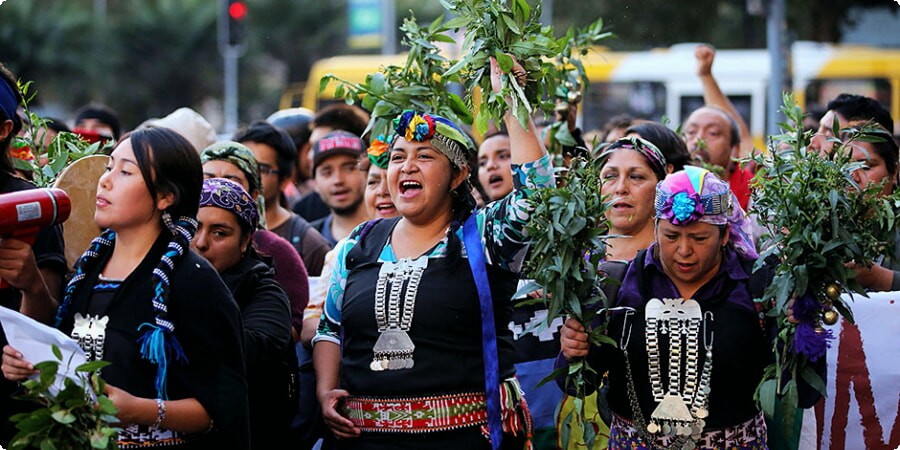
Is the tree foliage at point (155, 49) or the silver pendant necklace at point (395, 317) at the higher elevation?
the tree foliage at point (155, 49)

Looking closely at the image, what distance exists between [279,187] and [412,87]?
252 centimetres

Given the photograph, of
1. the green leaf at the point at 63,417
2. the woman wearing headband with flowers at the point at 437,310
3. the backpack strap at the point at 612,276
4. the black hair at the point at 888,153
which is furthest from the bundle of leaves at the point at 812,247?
the green leaf at the point at 63,417

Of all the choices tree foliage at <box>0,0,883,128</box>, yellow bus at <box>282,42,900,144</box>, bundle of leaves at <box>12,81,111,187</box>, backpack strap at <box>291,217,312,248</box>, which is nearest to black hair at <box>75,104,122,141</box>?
backpack strap at <box>291,217,312,248</box>

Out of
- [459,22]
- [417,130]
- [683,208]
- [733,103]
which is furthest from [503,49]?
[733,103]

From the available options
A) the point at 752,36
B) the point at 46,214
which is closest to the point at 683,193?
the point at 46,214

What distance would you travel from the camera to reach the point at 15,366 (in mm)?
3584

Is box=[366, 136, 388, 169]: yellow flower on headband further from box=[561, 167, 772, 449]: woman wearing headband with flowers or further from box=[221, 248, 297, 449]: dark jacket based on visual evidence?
box=[561, 167, 772, 449]: woman wearing headband with flowers

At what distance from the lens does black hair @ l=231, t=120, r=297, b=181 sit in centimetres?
749

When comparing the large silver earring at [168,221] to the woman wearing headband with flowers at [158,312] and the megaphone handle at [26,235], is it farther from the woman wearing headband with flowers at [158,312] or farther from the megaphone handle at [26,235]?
the megaphone handle at [26,235]

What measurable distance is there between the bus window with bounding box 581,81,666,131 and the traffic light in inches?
272

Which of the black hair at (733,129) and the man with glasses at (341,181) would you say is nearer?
the man with glasses at (341,181)

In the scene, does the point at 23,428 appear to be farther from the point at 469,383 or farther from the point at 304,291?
the point at 304,291

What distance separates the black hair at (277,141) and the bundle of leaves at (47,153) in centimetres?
205

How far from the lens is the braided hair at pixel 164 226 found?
382 cm
